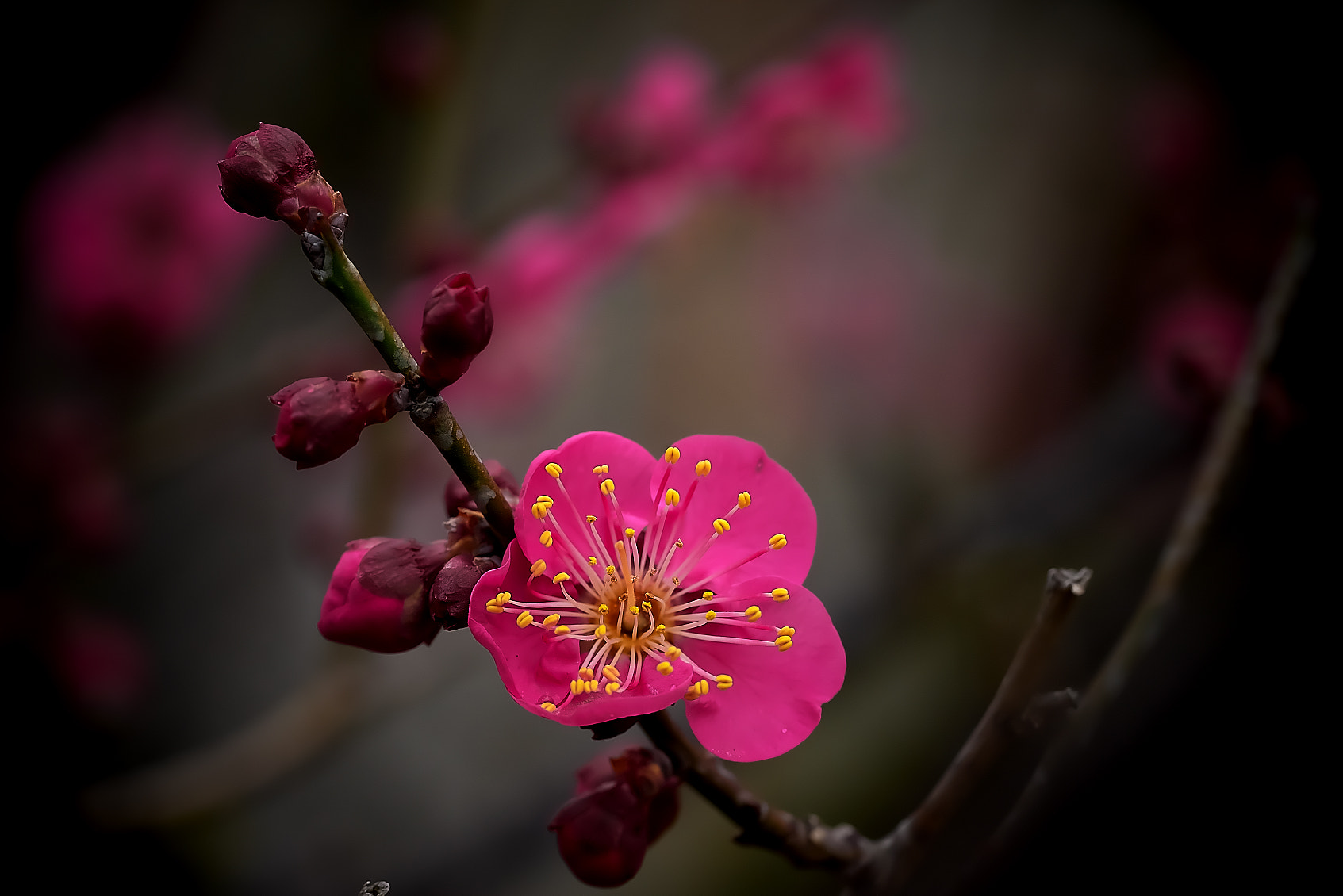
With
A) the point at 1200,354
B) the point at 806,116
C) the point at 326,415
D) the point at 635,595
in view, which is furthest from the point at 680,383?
the point at 326,415

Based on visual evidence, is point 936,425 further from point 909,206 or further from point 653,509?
point 653,509

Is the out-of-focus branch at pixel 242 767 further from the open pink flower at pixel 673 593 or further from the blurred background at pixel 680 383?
the open pink flower at pixel 673 593

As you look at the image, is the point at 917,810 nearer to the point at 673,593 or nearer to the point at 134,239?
the point at 673,593

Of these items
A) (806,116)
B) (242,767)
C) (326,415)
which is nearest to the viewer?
(326,415)

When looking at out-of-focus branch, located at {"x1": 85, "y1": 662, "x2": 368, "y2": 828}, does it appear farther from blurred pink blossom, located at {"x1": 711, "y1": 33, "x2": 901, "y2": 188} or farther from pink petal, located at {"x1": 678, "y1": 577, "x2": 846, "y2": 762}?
blurred pink blossom, located at {"x1": 711, "y1": 33, "x2": 901, "y2": 188}

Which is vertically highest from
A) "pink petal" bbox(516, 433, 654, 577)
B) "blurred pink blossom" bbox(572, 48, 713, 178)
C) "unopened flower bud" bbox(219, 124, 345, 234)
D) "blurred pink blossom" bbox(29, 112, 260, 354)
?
→ "blurred pink blossom" bbox(29, 112, 260, 354)

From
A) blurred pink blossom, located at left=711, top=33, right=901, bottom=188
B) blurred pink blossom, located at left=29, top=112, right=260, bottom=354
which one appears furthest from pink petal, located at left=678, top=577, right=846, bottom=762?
blurred pink blossom, located at left=29, top=112, right=260, bottom=354

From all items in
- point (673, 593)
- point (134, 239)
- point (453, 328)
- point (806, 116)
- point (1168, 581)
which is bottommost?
point (1168, 581)
